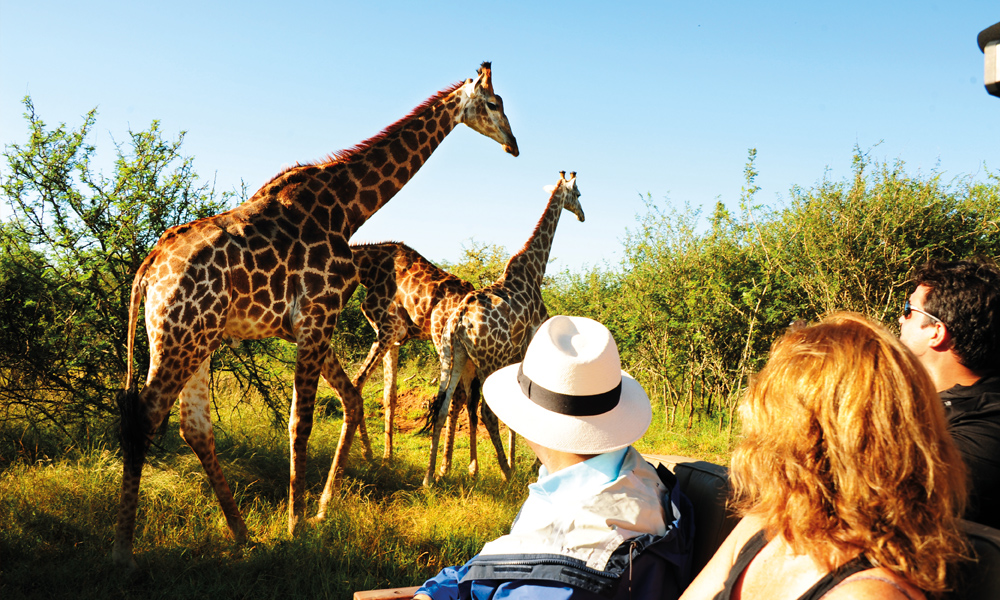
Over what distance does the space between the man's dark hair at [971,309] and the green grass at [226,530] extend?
323 centimetres

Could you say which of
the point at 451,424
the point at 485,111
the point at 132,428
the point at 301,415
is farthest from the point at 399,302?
the point at 132,428

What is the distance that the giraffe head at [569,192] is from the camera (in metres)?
8.34

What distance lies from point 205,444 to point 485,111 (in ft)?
12.6

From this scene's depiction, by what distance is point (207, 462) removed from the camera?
428cm

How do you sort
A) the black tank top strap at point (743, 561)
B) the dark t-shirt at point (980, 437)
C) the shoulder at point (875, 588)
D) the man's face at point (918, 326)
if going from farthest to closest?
the man's face at point (918, 326) → the dark t-shirt at point (980, 437) → the black tank top strap at point (743, 561) → the shoulder at point (875, 588)

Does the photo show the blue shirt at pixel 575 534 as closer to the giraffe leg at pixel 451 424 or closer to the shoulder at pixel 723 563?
the shoulder at pixel 723 563

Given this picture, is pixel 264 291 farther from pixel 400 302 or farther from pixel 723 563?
pixel 723 563

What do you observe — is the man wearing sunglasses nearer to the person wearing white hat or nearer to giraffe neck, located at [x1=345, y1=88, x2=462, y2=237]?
the person wearing white hat

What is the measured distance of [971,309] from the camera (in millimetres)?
2307

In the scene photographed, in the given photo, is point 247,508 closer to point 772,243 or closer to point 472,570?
point 472,570

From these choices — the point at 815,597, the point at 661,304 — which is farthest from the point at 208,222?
the point at 661,304

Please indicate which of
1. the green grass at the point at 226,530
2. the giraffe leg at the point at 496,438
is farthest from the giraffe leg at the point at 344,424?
the giraffe leg at the point at 496,438

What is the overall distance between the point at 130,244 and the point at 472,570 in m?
5.75

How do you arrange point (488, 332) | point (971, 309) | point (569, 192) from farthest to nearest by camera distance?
point (569, 192) → point (488, 332) → point (971, 309)
